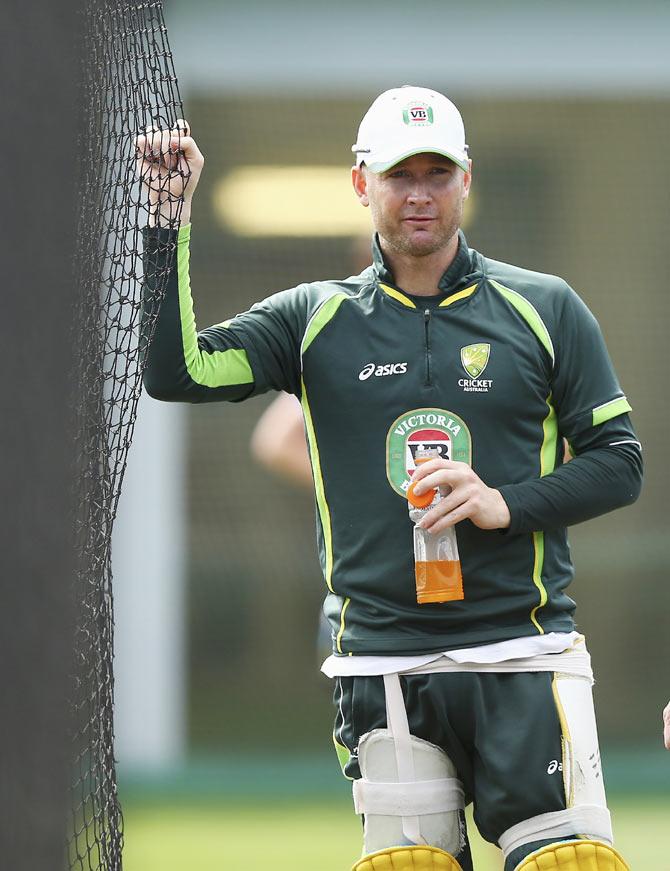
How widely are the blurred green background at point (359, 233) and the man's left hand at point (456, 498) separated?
4.28m

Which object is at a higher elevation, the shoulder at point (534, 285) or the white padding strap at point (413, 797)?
the shoulder at point (534, 285)

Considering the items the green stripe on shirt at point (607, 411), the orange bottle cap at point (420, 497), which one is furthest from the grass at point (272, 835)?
the orange bottle cap at point (420, 497)

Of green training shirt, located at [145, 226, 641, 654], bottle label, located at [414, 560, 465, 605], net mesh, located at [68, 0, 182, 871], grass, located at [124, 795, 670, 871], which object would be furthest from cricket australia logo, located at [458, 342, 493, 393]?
grass, located at [124, 795, 670, 871]

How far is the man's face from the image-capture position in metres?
2.81

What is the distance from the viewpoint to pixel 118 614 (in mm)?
6996

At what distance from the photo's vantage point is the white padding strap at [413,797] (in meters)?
2.67

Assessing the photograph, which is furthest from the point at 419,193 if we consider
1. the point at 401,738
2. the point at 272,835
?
the point at 272,835

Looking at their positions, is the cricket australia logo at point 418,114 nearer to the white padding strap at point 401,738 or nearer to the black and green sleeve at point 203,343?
the black and green sleeve at point 203,343

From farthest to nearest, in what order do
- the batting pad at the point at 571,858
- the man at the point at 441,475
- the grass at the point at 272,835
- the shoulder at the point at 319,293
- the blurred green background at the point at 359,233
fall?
the blurred green background at the point at 359,233
the grass at the point at 272,835
the shoulder at the point at 319,293
the man at the point at 441,475
the batting pad at the point at 571,858

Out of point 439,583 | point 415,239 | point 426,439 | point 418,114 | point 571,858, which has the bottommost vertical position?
point 571,858

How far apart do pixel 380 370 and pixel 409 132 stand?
1.49 feet

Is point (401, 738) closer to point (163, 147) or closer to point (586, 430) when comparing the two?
point (586, 430)

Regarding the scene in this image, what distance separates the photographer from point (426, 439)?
274cm

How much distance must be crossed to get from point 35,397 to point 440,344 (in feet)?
4.84
